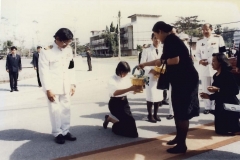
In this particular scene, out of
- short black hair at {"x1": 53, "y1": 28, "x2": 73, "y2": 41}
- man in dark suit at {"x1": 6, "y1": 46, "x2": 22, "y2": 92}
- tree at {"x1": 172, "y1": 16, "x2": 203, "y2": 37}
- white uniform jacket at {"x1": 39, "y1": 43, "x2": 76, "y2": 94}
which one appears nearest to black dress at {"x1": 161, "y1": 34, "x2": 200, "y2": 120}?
short black hair at {"x1": 53, "y1": 28, "x2": 73, "y2": 41}

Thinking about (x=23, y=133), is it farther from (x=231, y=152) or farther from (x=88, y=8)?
(x=231, y=152)

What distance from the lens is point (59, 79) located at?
126 inches

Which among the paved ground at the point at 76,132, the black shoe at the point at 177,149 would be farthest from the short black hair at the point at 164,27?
the paved ground at the point at 76,132

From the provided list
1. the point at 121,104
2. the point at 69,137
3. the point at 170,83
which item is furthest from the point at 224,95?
the point at 69,137

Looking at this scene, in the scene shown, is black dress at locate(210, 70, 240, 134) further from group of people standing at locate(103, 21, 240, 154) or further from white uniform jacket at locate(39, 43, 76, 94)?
white uniform jacket at locate(39, 43, 76, 94)

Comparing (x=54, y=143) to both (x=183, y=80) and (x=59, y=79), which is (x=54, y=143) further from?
(x=183, y=80)

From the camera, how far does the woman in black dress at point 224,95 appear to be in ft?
10.5

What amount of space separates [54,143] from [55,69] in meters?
0.95

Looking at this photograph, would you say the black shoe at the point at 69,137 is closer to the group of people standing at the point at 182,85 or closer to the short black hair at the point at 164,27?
the group of people standing at the point at 182,85

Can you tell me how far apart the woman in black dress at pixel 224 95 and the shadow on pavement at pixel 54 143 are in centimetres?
113

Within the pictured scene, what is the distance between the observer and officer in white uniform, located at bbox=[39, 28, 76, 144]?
10.1 ft

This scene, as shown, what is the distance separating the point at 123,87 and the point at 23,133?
65.5 inches

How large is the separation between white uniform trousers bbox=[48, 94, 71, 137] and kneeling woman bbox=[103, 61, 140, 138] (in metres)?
0.62

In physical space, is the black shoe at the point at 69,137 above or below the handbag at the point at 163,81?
below
